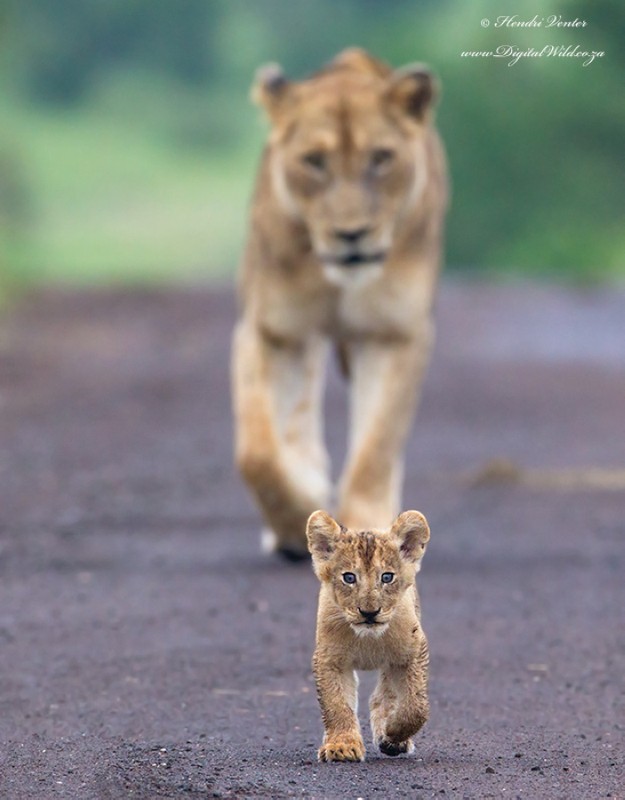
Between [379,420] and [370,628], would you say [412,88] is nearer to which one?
[379,420]

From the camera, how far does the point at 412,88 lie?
738cm

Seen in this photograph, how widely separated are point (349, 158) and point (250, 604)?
182cm

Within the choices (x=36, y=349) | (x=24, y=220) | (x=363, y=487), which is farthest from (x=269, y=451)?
(x=24, y=220)

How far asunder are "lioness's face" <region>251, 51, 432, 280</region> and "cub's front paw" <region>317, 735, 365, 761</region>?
126 inches

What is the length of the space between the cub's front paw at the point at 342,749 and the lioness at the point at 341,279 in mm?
3032

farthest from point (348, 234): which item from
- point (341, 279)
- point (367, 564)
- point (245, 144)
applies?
point (245, 144)

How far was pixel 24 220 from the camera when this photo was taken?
22.2 meters

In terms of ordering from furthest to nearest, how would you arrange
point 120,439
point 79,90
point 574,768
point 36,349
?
point 79,90
point 36,349
point 120,439
point 574,768

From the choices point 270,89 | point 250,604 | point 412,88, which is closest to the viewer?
point 250,604

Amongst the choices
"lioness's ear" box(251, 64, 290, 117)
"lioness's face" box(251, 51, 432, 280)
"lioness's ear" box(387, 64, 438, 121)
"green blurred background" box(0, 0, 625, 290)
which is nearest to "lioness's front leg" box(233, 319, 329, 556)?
"lioness's face" box(251, 51, 432, 280)

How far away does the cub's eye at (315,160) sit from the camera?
23.7 ft

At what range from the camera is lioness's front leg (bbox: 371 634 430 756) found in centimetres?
389

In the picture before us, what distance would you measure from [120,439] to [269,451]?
442 cm

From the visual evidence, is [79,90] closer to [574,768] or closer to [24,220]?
[24,220]
